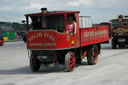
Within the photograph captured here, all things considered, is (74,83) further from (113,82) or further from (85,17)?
(85,17)

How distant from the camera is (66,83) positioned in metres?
8.61

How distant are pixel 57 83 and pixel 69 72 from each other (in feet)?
8.18

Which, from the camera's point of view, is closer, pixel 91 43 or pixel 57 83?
pixel 57 83

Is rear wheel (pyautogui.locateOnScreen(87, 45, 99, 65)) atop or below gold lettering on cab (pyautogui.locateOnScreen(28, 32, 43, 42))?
below

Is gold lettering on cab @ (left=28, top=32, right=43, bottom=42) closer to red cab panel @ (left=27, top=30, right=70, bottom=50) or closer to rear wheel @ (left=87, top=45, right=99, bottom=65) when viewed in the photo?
red cab panel @ (left=27, top=30, right=70, bottom=50)

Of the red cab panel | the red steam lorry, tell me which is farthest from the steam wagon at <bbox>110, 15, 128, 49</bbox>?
the red cab panel

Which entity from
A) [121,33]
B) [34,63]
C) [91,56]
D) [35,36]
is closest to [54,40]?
[35,36]

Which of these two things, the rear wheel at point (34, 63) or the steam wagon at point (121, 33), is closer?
the rear wheel at point (34, 63)

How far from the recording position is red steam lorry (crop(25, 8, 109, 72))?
10719 mm

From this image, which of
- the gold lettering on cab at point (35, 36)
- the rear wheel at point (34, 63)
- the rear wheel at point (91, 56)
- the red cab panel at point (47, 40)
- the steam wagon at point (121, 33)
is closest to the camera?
the red cab panel at point (47, 40)

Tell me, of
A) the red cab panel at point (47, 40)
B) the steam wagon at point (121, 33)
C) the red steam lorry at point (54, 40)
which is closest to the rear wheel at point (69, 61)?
the red steam lorry at point (54, 40)

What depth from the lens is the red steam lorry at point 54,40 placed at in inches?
422

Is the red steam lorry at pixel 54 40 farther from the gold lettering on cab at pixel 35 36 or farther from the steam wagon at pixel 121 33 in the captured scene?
the steam wagon at pixel 121 33

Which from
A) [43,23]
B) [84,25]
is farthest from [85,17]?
[43,23]
